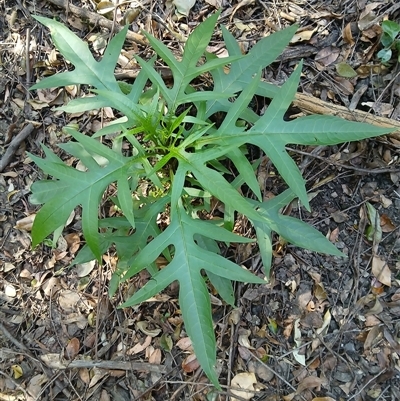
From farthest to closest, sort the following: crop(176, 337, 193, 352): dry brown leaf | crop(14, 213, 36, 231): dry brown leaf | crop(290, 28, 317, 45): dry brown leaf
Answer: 1. crop(14, 213, 36, 231): dry brown leaf
2. crop(290, 28, 317, 45): dry brown leaf
3. crop(176, 337, 193, 352): dry brown leaf

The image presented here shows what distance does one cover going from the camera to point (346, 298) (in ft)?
7.61

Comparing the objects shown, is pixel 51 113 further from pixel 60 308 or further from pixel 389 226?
pixel 389 226

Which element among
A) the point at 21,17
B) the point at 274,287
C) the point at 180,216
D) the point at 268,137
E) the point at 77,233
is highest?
the point at 21,17

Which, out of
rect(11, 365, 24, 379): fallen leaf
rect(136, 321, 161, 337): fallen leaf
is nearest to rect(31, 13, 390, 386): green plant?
rect(136, 321, 161, 337): fallen leaf

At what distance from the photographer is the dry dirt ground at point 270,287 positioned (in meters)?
2.28

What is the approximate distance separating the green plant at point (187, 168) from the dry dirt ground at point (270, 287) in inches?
13.6

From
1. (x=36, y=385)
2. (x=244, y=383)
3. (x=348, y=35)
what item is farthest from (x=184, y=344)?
(x=348, y=35)

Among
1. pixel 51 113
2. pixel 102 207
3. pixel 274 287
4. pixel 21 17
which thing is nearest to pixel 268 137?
pixel 274 287

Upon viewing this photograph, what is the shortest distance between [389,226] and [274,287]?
Result: 664mm

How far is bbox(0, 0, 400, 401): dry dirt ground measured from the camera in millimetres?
2279

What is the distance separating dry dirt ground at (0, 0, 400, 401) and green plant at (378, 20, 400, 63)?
6cm

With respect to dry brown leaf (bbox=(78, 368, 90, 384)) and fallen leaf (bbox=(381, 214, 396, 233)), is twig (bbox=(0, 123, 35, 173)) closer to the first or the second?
dry brown leaf (bbox=(78, 368, 90, 384))

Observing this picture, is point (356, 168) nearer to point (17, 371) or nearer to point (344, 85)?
point (344, 85)

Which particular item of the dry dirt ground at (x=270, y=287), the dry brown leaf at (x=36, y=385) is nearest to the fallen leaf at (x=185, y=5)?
the dry dirt ground at (x=270, y=287)
